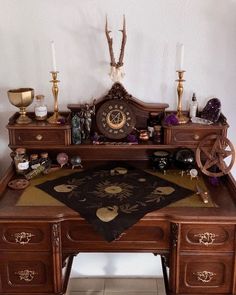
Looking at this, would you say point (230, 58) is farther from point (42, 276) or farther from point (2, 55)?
point (42, 276)

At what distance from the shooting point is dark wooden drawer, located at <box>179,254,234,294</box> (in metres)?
1.73

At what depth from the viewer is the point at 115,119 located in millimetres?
2049

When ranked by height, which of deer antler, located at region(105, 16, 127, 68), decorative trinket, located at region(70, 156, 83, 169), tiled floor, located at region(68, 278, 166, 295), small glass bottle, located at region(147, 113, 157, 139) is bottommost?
tiled floor, located at region(68, 278, 166, 295)

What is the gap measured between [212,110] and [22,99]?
0.91 metres

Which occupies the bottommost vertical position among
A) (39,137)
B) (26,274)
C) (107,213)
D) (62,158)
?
(26,274)

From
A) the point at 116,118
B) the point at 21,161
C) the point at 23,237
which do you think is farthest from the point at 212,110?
the point at 23,237

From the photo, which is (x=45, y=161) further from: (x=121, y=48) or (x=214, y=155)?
(x=214, y=155)

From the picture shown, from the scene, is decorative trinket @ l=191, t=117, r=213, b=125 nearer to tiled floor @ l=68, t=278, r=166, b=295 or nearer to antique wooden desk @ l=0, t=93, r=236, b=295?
antique wooden desk @ l=0, t=93, r=236, b=295

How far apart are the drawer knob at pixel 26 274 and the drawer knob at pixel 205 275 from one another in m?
0.69

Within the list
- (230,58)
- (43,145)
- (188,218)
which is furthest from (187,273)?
(230,58)

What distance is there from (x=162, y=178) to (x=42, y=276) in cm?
69

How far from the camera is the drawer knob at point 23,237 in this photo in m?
1.73

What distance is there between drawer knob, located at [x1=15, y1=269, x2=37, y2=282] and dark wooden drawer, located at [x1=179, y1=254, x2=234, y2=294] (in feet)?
2.05

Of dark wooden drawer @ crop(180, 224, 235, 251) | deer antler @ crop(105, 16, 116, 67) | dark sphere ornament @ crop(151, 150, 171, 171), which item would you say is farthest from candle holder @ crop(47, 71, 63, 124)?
dark wooden drawer @ crop(180, 224, 235, 251)
